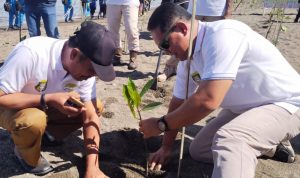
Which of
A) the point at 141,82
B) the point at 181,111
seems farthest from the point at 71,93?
the point at 141,82

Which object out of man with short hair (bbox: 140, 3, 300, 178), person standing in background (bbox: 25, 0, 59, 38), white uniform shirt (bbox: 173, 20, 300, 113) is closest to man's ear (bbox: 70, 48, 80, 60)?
man with short hair (bbox: 140, 3, 300, 178)

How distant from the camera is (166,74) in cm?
407

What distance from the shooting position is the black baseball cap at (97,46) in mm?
1886

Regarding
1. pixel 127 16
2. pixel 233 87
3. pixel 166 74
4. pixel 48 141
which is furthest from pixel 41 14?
pixel 233 87

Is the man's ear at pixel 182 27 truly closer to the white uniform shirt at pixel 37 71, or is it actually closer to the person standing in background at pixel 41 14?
the white uniform shirt at pixel 37 71

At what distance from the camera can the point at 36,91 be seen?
215 centimetres

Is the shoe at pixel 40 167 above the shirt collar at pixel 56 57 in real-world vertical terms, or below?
below

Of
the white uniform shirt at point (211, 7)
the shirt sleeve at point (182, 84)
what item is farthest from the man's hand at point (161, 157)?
the white uniform shirt at point (211, 7)

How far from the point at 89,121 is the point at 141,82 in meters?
1.70

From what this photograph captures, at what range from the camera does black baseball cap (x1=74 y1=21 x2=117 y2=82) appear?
1.89 m

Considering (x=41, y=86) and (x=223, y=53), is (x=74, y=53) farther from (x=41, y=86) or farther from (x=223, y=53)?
(x=223, y=53)

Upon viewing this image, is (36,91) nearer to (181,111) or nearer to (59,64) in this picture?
(59,64)

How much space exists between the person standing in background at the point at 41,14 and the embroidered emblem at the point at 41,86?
7.89 ft

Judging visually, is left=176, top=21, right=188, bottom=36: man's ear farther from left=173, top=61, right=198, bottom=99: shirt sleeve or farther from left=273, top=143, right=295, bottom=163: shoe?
left=273, top=143, right=295, bottom=163: shoe
